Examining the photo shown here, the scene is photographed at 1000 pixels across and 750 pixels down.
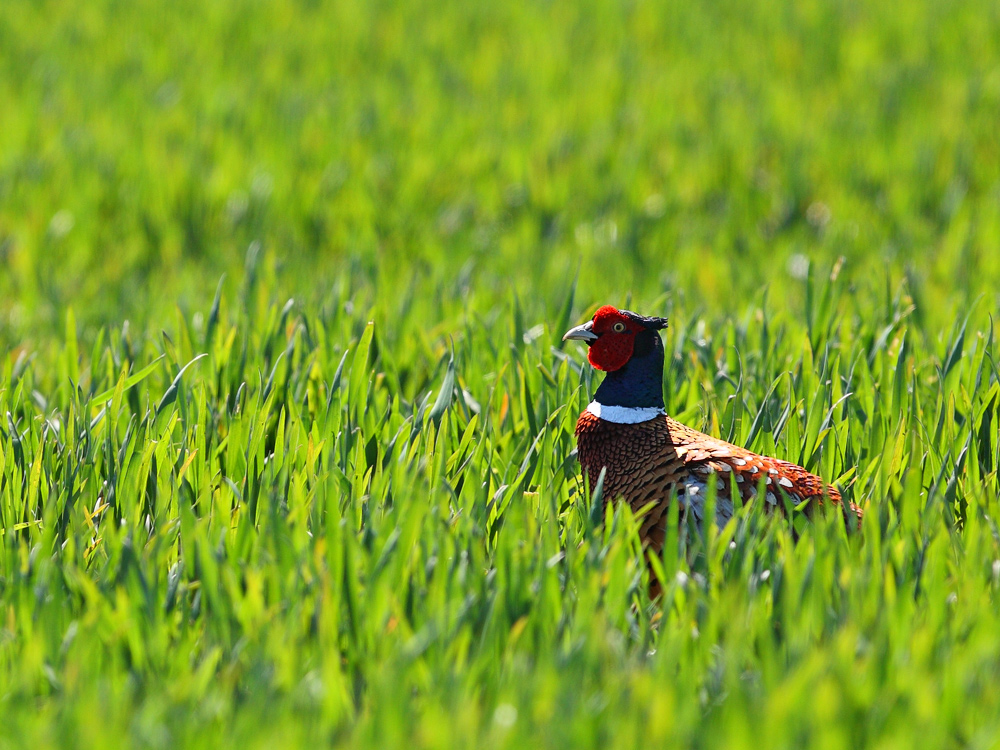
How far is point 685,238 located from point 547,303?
193 cm

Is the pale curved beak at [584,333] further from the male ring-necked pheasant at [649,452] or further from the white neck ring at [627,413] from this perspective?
the white neck ring at [627,413]

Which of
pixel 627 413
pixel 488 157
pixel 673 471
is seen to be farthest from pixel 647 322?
pixel 488 157

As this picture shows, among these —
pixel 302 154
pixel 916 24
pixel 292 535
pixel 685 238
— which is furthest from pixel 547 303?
pixel 916 24

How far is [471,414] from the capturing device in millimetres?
3092

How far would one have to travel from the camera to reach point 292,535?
2.09 meters

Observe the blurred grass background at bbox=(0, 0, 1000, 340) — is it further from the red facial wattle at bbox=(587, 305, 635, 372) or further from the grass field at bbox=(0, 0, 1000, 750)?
the red facial wattle at bbox=(587, 305, 635, 372)

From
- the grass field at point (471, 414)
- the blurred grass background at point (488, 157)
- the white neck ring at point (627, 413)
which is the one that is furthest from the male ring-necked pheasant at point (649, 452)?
the blurred grass background at point (488, 157)

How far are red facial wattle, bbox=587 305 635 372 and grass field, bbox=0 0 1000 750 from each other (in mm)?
263

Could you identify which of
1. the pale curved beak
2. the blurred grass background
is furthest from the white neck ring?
the blurred grass background

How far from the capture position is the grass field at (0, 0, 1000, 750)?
1.74 metres

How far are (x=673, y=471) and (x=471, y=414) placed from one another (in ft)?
2.82

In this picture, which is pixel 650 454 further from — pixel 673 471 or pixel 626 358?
pixel 626 358

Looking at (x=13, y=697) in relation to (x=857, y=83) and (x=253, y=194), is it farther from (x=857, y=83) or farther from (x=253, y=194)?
(x=857, y=83)

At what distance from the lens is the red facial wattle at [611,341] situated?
8.03 ft
